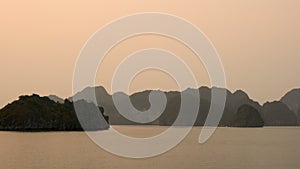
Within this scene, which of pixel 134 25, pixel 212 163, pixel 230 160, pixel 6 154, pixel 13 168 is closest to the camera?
pixel 134 25

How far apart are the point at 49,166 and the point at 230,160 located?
1131 inches

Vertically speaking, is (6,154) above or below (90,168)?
above

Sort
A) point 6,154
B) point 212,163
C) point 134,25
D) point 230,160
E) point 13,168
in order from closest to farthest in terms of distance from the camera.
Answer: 1. point 134,25
2. point 13,168
3. point 212,163
4. point 230,160
5. point 6,154

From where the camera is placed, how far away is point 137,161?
80.7 metres

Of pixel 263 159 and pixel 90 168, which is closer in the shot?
pixel 90 168

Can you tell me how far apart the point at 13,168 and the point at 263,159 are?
1608 inches

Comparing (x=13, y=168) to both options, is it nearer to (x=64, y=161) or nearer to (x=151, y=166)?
(x=64, y=161)

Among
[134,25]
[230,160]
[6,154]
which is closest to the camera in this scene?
[134,25]

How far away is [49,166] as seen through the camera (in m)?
73.0

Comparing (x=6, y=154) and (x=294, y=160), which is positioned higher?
(x=6, y=154)

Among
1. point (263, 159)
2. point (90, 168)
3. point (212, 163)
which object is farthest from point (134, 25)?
point (263, 159)

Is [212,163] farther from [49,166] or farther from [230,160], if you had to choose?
[49,166]

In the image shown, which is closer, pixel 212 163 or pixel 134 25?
pixel 134 25

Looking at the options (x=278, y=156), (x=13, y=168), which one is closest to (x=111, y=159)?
(x=13, y=168)
